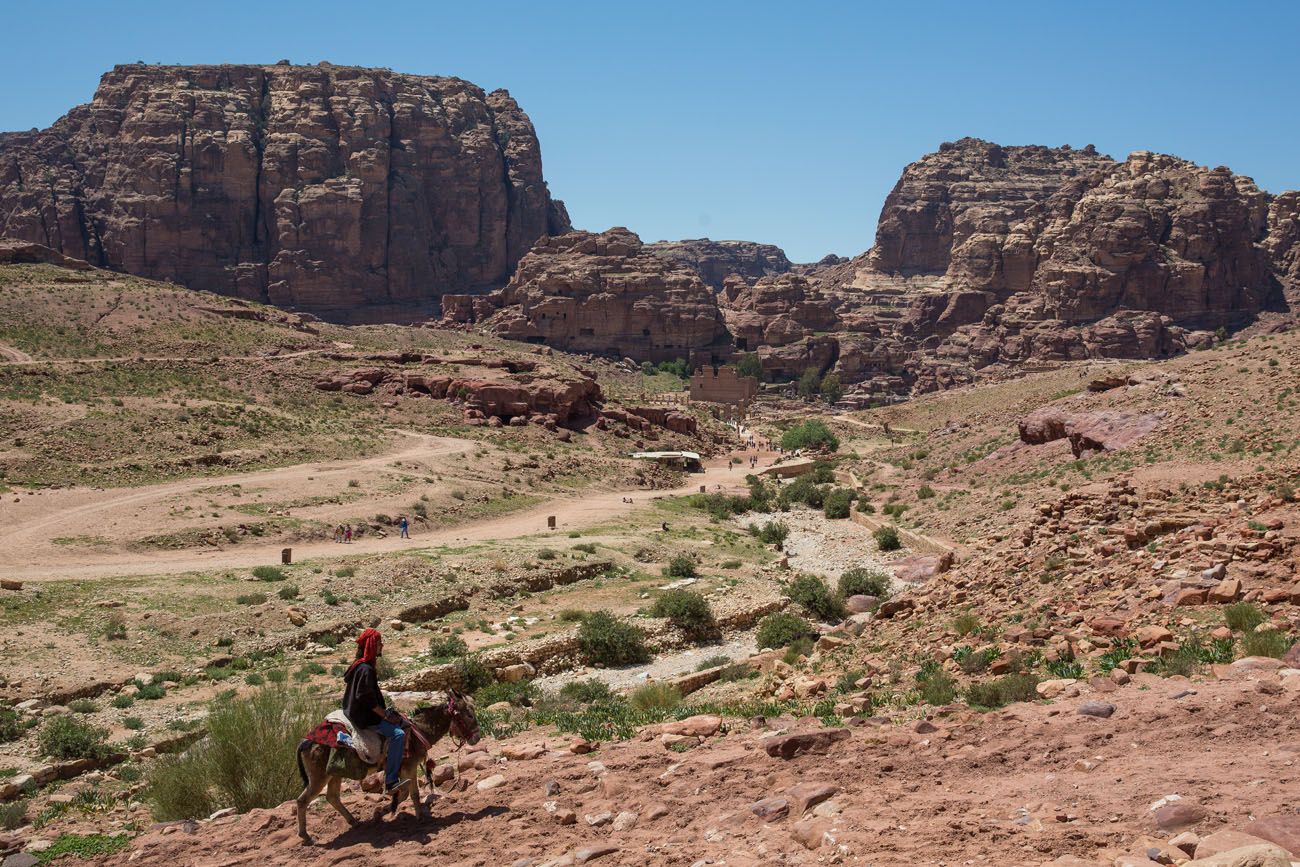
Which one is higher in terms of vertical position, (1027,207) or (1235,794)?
(1027,207)

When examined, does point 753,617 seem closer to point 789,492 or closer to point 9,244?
point 789,492

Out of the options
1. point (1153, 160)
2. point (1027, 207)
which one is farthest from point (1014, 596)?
point (1027, 207)

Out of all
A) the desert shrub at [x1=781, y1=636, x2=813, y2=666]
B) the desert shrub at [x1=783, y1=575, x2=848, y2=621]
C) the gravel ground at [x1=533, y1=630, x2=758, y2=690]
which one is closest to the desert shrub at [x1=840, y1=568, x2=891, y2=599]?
the desert shrub at [x1=783, y1=575, x2=848, y2=621]

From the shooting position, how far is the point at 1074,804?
28.1 ft

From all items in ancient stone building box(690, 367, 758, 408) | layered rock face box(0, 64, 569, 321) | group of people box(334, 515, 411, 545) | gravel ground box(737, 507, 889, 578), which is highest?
layered rock face box(0, 64, 569, 321)

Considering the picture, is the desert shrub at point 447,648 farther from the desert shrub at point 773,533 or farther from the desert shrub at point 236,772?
the desert shrub at point 773,533

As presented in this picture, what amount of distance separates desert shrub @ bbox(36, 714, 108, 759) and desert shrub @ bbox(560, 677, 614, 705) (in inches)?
302

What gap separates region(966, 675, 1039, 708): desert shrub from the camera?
12.2 meters

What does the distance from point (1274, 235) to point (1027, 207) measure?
123 ft

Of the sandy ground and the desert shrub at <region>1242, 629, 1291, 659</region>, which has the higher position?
the desert shrub at <region>1242, 629, 1291, 659</region>

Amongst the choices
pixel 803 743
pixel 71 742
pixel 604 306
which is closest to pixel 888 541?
pixel 71 742

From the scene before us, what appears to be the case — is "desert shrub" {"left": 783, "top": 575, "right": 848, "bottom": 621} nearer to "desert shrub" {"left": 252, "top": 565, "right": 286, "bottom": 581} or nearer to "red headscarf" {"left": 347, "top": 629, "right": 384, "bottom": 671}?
"desert shrub" {"left": 252, "top": 565, "right": 286, "bottom": 581}

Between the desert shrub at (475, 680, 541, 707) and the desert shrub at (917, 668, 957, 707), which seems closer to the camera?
the desert shrub at (917, 668, 957, 707)

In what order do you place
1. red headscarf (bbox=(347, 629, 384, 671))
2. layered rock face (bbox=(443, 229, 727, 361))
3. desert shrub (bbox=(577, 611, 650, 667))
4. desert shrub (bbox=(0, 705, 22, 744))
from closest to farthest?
red headscarf (bbox=(347, 629, 384, 671)) < desert shrub (bbox=(0, 705, 22, 744)) < desert shrub (bbox=(577, 611, 650, 667)) < layered rock face (bbox=(443, 229, 727, 361))
